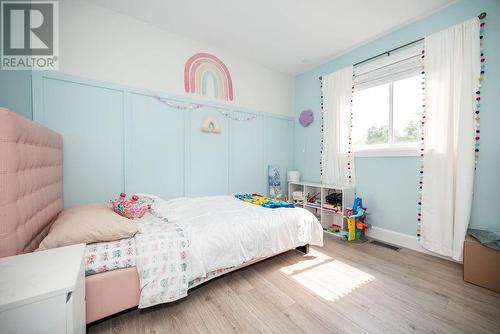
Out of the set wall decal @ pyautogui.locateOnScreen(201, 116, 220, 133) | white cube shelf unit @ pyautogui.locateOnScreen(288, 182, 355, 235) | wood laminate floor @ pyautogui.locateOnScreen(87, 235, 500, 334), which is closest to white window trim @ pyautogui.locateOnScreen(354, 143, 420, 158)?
white cube shelf unit @ pyautogui.locateOnScreen(288, 182, 355, 235)

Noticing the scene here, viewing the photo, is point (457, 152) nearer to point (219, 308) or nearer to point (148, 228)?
point (219, 308)

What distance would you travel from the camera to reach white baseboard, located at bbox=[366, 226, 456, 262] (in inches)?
103

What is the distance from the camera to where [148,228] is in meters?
1.71

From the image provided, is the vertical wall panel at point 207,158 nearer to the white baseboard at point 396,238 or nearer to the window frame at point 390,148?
the window frame at point 390,148

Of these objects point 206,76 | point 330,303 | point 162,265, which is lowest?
point 330,303

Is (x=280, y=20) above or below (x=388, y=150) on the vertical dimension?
above

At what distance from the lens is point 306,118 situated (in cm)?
407

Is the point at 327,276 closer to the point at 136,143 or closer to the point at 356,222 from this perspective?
the point at 356,222

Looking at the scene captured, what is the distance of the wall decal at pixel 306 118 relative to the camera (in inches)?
158

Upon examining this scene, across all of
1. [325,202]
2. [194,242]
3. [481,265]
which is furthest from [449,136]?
[194,242]

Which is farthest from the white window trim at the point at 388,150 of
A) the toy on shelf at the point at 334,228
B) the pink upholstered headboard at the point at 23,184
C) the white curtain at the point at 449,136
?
the pink upholstered headboard at the point at 23,184

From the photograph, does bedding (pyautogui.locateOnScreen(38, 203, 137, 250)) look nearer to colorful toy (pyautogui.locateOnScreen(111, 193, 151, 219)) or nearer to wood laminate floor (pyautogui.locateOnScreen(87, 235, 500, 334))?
colorful toy (pyautogui.locateOnScreen(111, 193, 151, 219))

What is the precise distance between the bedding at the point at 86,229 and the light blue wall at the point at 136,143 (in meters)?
1.04

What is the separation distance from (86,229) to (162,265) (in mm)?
576
